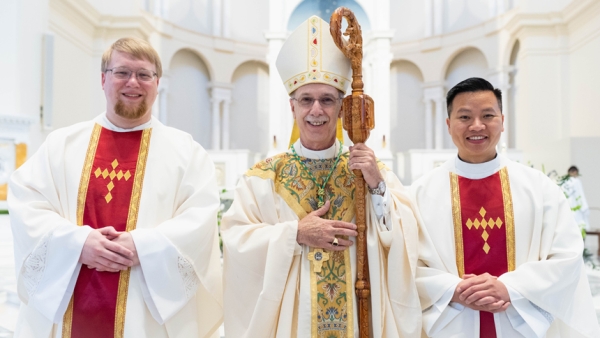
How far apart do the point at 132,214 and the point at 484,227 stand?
5.53 feet

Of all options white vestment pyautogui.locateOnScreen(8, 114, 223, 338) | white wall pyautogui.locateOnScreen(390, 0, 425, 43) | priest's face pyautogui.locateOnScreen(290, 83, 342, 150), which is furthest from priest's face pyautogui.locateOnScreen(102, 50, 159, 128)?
white wall pyautogui.locateOnScreen(390, 0, 425, 43)

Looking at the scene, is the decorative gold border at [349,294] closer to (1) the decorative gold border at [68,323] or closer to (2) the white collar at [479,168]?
(2) the white collar at [479,168]

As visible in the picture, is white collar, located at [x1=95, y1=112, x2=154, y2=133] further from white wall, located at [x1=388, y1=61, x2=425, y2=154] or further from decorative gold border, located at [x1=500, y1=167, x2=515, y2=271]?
white wall, located at [x1=388, y1=61, x2=425, y2=154]

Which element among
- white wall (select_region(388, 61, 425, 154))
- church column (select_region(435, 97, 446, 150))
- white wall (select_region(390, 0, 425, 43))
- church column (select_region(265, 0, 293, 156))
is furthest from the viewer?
white wall (select_region(388, 61, 425, 154))

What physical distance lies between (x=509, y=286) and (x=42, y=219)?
211cm

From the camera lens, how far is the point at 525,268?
7.91 ft

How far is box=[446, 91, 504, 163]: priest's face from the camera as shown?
255 centimetres

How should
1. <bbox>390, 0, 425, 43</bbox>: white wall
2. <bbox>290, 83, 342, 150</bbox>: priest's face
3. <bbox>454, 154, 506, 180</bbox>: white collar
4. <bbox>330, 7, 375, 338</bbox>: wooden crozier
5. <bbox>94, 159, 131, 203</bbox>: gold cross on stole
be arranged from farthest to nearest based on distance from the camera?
1. <bbox>390, 0, 425, 43</bbox>: white wall
2. <bbox>454, 154, 506, 180</bbox>: white collar
3. <bbox>94, 159, 131, 203</bbox>: gold cross on stole
4. <bbox>290, 83, 342, 150</bbox>: priest's face
5. <bbox>330, 7, 375, 338</bbox>: wooden crozier

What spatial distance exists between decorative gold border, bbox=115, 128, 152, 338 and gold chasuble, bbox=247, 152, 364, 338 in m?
0.53

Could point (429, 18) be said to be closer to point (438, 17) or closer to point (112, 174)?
point (438, 17)

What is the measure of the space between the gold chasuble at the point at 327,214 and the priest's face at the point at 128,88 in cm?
63

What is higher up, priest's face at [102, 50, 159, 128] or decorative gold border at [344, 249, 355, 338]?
priest's face at [102, 50, 159, 128]

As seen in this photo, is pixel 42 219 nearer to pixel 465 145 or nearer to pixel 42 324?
pixel 42 324

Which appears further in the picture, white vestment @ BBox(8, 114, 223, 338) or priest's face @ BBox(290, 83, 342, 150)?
priest's face @ BBox(290, 83, 342, 150)
